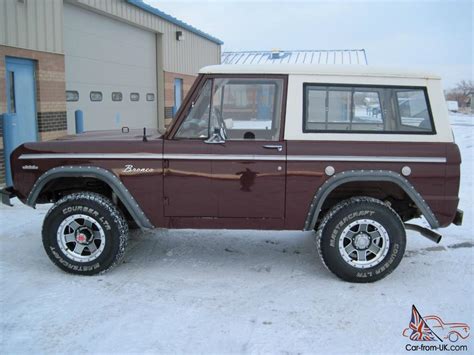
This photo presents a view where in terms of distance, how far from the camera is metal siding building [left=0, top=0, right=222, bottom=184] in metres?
9.23

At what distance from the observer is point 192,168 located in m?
4.55

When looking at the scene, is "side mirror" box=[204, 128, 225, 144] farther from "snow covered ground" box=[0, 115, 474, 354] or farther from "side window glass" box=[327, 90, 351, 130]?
"snow covered ground" box=[0, 115, 474, 354]

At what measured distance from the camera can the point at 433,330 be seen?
374cm

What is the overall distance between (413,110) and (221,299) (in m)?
2.48

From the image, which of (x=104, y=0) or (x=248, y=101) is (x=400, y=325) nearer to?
(x=248, y=101)

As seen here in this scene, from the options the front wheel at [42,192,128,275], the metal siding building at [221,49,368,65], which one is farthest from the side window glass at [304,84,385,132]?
the metal siding building at [221,49,368,65]

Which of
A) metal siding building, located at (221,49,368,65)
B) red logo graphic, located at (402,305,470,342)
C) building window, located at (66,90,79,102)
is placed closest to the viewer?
red logo graphic, located at (402,305,470,342)

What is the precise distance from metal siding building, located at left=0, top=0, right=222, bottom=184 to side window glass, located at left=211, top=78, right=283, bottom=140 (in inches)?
207

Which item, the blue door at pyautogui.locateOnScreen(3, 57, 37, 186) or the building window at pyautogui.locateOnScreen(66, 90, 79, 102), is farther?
the building window at pyautogui.locateOnScreen(66, 90, 79, 102)

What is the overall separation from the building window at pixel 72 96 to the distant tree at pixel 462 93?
65.4 meters

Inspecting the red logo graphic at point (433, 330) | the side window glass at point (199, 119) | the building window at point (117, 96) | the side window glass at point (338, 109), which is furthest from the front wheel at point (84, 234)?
the building window at point (117, 96)

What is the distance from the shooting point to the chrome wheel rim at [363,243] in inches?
177

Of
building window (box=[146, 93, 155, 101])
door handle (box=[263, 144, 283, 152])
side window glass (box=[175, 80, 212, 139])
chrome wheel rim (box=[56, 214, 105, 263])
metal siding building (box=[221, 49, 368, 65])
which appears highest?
metal siding building (box=[221, 49, 368, 65])

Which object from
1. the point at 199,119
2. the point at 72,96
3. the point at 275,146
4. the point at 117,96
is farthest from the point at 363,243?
the point at 117,96
